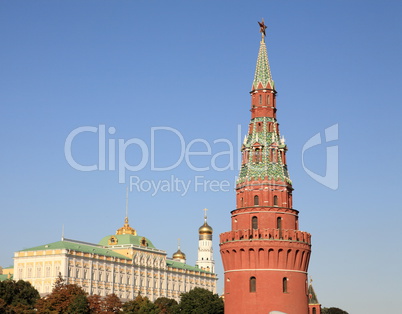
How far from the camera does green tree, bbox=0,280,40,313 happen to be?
102137 millimetres

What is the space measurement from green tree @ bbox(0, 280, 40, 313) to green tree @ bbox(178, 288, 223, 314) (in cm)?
2584

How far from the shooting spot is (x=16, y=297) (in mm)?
109312

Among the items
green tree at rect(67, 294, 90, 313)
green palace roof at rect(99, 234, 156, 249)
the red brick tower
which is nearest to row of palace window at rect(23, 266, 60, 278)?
green palace roof at rect(99, 234, 156, 249)

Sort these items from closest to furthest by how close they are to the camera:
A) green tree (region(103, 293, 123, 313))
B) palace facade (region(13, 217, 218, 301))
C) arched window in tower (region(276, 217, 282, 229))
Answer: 1. arched window in tower (region(276, 217, 282, 229))
2. green tree (region(103, 293, 123, 313))
3. palace facade (region(13, 217, 218, 301))

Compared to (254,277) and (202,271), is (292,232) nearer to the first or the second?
(254,277)

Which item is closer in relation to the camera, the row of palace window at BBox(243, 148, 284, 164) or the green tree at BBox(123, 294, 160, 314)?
the row of palace window at BBox(243, 148, 284, 164)

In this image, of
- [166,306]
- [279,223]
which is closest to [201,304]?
[166,306]

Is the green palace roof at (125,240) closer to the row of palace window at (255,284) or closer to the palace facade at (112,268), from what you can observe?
the palace facade at (112,268)

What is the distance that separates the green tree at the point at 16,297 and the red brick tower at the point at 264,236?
33.2m

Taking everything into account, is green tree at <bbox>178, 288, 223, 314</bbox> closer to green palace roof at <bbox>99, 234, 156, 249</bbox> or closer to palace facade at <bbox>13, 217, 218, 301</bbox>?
palace facade at <bbox>13, 217, 218, 301</bbox>

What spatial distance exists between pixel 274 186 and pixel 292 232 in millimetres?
5881

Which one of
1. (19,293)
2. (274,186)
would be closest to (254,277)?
(274,186)

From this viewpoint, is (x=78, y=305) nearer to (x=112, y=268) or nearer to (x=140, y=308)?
(x=140, y=308)

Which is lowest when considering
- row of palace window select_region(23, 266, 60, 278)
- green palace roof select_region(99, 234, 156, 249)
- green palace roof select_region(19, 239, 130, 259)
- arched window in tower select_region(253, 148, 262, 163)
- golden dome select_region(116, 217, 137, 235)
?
row of palace window select_region(23, 266, 60, 278)
